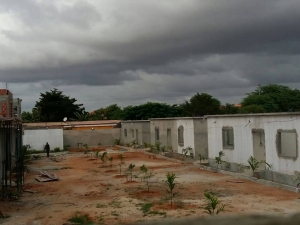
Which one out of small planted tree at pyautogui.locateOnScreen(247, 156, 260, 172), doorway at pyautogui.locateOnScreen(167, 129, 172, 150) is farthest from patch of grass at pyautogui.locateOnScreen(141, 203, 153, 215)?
doorway at pyautogui.locateOnScreen(167, 129, 172, 150)

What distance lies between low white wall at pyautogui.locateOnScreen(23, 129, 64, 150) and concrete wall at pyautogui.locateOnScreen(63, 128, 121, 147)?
3784 mm

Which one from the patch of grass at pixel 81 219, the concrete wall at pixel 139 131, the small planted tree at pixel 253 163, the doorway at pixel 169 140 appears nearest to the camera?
the patch of grass at pixel 81 219

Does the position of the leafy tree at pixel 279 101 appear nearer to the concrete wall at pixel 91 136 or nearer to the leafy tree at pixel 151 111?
the leafy tree at pixel 151 111

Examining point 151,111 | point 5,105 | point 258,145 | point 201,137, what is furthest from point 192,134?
point 151,111

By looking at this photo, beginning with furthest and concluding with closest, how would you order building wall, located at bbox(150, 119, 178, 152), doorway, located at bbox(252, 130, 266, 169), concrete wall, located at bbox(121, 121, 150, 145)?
concrete wall, located at bbox(121, 121, 150, 145) < building wall, located at bbox(150, 119, 178, 152) < doorway, located at bbox(252, 130, 266, 169)

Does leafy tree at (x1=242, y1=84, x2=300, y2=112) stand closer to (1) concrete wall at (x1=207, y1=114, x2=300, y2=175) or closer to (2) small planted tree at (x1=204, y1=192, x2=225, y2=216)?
(1) concrete wall at (x1=207, y1=114, x2=300, y2=175)

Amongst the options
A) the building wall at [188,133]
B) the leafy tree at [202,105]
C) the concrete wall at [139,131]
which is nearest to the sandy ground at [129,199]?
Result: the building wall at [188,133]

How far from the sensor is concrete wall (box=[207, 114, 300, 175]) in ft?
52.3

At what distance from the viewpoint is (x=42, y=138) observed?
129 feet

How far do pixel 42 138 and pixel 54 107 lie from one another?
84.6ft

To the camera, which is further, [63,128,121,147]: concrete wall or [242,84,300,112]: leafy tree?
[242,84,300,112]: leafy tree

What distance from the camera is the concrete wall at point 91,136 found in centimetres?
4381

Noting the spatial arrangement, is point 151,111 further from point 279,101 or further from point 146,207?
point 146,207

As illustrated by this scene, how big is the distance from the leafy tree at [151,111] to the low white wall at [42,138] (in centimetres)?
2159
